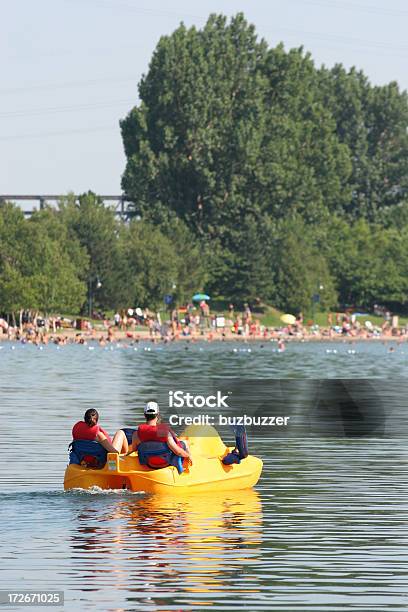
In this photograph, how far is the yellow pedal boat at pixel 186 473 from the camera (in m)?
27.6

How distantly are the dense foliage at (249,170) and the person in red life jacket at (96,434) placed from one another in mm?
119852

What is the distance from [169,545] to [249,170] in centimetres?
13002

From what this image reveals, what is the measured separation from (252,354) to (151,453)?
8699 cm

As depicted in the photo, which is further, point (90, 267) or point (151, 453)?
point (90, 267)

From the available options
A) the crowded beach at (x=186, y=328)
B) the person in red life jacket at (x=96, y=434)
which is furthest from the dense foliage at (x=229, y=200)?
the person in red life jacket at (x=96, y=434)

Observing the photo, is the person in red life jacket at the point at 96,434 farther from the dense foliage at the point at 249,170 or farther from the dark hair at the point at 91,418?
the dense foliage at the point at 249,170

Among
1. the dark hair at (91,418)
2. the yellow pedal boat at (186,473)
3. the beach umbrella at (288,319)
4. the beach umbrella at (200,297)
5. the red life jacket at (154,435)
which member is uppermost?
the beach umbrella at (200,297)

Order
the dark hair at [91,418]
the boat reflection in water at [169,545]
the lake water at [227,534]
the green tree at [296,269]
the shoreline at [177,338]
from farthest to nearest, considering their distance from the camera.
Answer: the green tree at [296,269]
the shoreline at [177,338]
the dark hair at [91,418]
the boat reflection in water at [169,545]
the lake water at [227,534]

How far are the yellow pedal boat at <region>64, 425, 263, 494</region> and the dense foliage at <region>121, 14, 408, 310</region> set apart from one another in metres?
118

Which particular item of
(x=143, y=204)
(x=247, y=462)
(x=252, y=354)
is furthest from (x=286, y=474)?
(x=143, y=204)

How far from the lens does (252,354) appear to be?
115m

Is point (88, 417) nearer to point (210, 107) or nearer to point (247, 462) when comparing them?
point (247, 462)

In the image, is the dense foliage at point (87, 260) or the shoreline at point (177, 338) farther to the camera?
the dense foliage at point (87, 260)

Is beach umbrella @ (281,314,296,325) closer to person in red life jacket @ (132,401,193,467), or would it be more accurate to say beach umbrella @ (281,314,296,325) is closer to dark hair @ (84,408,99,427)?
person in red life jacket @ (132,401,193,467)
